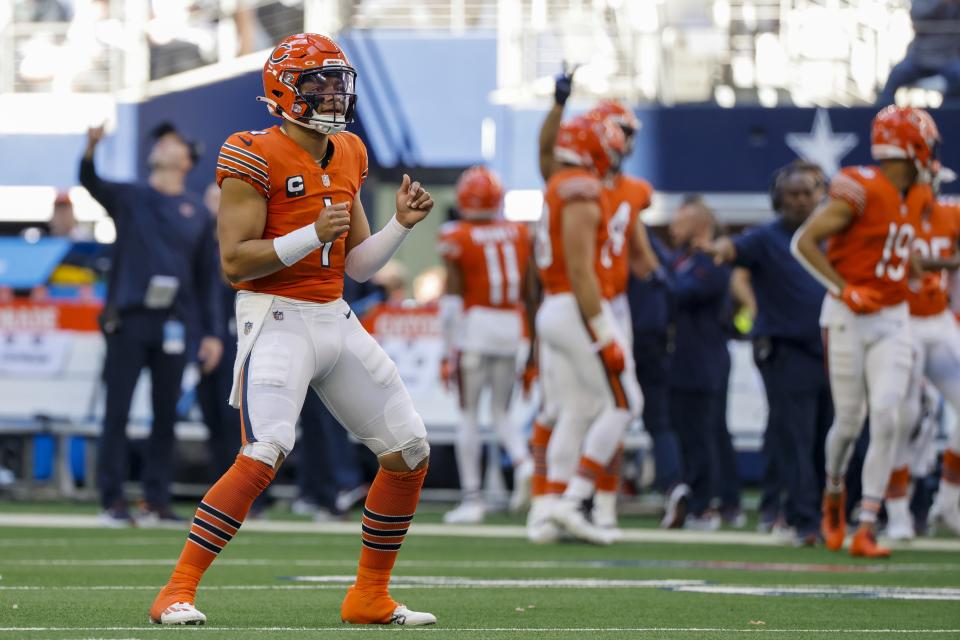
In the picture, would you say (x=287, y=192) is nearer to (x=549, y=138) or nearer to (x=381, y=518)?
(x=381, y=518)

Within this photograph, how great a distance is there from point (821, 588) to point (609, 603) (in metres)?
1.20

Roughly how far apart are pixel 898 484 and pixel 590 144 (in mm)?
2519

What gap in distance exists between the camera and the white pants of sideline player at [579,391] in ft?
33.2

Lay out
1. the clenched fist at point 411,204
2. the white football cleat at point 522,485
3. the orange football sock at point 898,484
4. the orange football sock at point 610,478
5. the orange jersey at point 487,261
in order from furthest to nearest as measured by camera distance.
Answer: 1. the white football cleat at point 522,485
2. the orange jersey at point 487,261
3. the orange football sock at point 610,478
4. the orange football sock at point 898,484
5. the clenched fist at point 411,204

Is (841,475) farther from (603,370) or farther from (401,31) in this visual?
(401,31)

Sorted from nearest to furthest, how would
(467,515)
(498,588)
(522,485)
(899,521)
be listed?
(498,588) → (899,521) → (467,515) → (522,485)

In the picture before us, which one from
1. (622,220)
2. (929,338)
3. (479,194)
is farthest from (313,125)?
(479,194)

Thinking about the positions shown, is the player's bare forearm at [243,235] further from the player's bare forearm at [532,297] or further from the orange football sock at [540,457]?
the player's bare forearm at [532,297]

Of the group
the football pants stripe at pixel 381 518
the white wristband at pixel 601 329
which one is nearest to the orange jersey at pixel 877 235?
the white wristband at pixel 601 329

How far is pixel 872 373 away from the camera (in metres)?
9.56

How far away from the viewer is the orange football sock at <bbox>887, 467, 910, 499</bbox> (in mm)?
10500

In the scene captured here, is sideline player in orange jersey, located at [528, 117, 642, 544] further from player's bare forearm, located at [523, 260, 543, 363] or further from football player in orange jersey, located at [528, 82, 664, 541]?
player's bare forearm, located at [523, 260, 543, 363]

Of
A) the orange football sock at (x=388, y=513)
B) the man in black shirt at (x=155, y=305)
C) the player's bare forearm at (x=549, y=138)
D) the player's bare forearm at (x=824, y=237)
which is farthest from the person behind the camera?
the man in black shirt at (x=155, y=305)

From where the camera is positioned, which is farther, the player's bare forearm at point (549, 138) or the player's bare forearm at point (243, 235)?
the player's bare forearm at point (549, 138)
